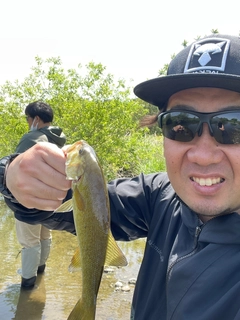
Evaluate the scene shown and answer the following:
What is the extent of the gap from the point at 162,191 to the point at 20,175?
952 millimetres

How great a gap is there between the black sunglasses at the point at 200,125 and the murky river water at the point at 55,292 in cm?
342

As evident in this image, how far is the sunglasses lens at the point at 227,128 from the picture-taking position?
1.84 m

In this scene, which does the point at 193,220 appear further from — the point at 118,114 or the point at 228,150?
the point at 118,114

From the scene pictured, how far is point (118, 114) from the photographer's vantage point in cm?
1066

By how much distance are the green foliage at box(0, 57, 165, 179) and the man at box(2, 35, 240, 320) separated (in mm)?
8086

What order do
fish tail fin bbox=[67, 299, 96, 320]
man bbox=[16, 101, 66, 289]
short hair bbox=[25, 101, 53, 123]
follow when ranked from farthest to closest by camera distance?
short hair bbox=[25, 101, 53, 123]
man bbox=[16, 101, 66, 289]
fish tail fin bbox=[67, 299, 96, 320]

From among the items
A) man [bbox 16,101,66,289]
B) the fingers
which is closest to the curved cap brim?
the fingers

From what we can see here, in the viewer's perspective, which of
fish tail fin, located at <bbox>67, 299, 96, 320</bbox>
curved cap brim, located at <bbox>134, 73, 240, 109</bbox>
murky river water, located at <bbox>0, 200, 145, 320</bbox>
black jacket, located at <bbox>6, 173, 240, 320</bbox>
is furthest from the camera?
murky river water, located at <bbox>0, 200, 145, 320</bbox>

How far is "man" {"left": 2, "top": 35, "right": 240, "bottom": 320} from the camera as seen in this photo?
172cm

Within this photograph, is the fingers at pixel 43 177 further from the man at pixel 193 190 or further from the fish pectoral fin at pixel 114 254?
the fish pectoral fin at pixel 114 254

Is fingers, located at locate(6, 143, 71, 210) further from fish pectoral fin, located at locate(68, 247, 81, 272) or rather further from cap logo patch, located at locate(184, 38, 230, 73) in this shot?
cap logo patch, located at locate(184, 38, 230, 73)

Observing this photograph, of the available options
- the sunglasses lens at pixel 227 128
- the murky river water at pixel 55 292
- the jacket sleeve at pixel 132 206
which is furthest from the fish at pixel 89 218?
the murky river water at pixel 55 292

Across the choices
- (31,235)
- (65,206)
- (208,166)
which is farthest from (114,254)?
(31,235)

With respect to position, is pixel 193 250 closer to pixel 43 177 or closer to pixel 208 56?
pixel 43 177
